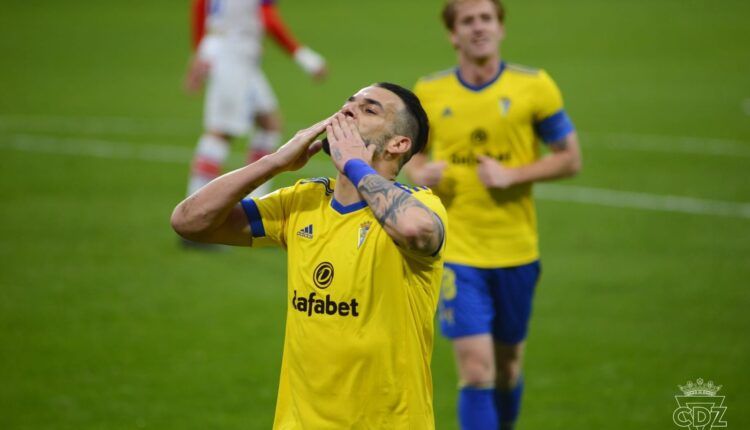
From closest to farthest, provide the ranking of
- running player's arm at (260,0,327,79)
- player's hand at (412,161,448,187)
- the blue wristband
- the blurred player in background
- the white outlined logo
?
the blue wristband
player's hand at (412,161,448,187)
the white outlined logo
the blurred player in background
running player's arm at (260,0,327,79)

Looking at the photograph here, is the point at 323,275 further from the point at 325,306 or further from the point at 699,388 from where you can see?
the point at 699,388

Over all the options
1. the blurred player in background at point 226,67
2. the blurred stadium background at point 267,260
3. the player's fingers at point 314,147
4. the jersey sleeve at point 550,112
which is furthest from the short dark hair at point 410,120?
the blurred player in background at point 226,67

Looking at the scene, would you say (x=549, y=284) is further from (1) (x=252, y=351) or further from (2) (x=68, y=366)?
(2) (x=68, y=366)

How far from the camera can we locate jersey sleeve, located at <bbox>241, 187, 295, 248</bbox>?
5.10 metres

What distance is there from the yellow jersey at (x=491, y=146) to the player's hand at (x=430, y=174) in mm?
140

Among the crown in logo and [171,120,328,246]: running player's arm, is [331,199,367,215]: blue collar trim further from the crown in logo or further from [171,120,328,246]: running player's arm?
the crown in logo

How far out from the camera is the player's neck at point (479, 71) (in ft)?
23.7

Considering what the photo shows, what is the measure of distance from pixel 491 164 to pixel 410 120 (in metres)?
2.11

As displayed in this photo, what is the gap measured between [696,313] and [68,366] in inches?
224

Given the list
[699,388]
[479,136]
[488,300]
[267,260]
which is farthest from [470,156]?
[267,260]

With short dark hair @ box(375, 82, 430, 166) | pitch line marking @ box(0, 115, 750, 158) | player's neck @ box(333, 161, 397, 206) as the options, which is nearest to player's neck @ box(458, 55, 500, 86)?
short dark hair @ box(375, 82, 430, 166)

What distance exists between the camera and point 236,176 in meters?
4.93

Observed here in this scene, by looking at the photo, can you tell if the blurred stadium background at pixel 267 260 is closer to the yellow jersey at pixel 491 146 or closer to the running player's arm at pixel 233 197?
the yellow jersey at pixel 491 146

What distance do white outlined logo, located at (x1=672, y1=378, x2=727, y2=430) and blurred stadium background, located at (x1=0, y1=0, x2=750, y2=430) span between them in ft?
0.39
